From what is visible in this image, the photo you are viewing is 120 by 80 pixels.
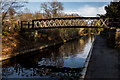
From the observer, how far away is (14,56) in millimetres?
16953

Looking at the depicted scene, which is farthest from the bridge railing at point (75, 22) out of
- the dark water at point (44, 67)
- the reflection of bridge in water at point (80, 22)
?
the dark water at point (44, 67)

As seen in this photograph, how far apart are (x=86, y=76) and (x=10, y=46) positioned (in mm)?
13740

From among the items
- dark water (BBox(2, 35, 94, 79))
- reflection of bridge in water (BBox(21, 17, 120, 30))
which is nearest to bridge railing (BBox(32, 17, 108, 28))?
reflection of bridge in water (BBox(21, 17, 120, 30))

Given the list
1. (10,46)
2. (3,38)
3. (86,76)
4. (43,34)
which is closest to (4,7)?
(3,38)

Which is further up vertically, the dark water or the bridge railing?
the bridge railing

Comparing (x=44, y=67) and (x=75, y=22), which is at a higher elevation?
(x=75, y=22)

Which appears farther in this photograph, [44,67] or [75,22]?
[75,22]

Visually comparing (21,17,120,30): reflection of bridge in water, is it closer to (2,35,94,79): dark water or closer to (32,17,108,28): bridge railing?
(32,17,108,28): bridge railing

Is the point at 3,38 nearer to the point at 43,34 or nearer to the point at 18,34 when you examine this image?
the point at 18,34

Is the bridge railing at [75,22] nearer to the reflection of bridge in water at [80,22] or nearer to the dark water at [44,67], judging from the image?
the reflection of bridge in water at [80,22]

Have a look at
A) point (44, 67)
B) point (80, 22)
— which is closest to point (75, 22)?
point (80, 22)

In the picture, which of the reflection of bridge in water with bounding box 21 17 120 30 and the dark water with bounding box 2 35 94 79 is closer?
the dark water with bounding box 2 35 94 79

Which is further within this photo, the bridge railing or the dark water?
the bridge railing

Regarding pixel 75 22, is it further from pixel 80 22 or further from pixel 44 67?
pixel 44 67
